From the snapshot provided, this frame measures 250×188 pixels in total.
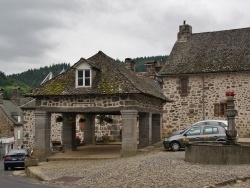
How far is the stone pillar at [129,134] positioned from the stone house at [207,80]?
42.0 ft

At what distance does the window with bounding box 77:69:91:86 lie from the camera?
23844 millimetres

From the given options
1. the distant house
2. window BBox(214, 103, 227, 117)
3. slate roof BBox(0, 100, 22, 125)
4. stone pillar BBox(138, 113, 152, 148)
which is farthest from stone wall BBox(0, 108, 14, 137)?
stone pillar BBox(138, 113, 152, 148)

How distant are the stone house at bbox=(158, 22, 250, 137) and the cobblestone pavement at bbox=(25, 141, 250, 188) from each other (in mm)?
16179

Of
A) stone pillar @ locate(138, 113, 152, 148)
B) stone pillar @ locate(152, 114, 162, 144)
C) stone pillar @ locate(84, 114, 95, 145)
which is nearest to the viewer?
stone pillar @ locate(138, 113, 152, 148)

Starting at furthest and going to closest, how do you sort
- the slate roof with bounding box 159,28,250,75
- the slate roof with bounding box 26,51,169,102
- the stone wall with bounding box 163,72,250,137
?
the slate roof with bounding box 159,28,250,75 < the stone wall with bounding box 163,72,250,137 < the slate roof with bounding box 26,51,169,102

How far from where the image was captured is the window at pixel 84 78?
23.8 metres

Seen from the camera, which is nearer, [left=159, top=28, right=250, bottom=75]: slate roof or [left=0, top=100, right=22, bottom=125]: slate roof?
[left=159, top=28, right=250, bottom=75]: slate roof

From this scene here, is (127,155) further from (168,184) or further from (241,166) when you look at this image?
(168,184)

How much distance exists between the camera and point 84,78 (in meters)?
23.8

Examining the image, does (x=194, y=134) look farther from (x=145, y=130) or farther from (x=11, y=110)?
(x=11, y=110)

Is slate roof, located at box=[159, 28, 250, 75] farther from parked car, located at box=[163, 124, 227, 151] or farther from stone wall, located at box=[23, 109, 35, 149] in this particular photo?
stone wall, located at box=[23, 109, 35, 149]

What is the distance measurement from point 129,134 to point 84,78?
3.92 meters

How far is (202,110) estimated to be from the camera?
3444cm

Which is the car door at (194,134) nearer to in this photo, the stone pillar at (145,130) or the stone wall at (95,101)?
the stone wall at (95,101)
